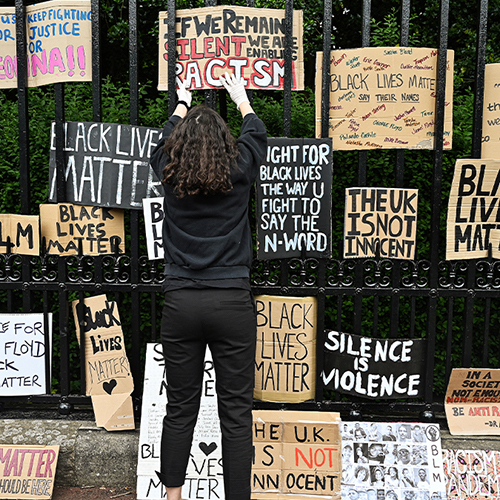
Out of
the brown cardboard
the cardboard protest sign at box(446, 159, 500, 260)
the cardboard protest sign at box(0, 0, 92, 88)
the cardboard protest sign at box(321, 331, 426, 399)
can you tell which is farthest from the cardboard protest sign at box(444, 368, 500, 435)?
the cardboard protest sign at box(0, 0, 92, 88)

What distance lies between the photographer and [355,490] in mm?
3486

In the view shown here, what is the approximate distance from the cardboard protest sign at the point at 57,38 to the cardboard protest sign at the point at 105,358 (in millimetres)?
1526

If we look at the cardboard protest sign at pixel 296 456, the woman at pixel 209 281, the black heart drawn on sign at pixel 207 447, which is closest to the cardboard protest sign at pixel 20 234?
the woman at pixel 209 281

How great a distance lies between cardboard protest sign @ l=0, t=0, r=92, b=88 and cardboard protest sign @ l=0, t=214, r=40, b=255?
926mm

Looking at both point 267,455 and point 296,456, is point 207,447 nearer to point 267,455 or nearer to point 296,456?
point 267,455

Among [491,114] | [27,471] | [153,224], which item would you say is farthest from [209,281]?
[491,114]

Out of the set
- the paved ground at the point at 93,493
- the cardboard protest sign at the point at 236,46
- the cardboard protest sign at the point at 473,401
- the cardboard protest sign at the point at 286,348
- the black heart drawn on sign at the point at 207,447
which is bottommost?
the paved ground at the point at 93,493

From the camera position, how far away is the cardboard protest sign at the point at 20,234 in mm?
3754

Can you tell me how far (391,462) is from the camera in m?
3.54

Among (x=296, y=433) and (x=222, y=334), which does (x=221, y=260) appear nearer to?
(x=222, y=334)

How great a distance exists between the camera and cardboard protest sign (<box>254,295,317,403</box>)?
3717mm

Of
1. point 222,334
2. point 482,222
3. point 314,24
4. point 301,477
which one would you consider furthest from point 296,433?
point 314,24

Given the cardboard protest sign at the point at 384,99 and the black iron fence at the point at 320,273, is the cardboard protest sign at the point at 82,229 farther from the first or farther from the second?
the cardboard protest sign at the point at 384,99

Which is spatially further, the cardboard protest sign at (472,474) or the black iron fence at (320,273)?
the black iron fence at (320,273)
